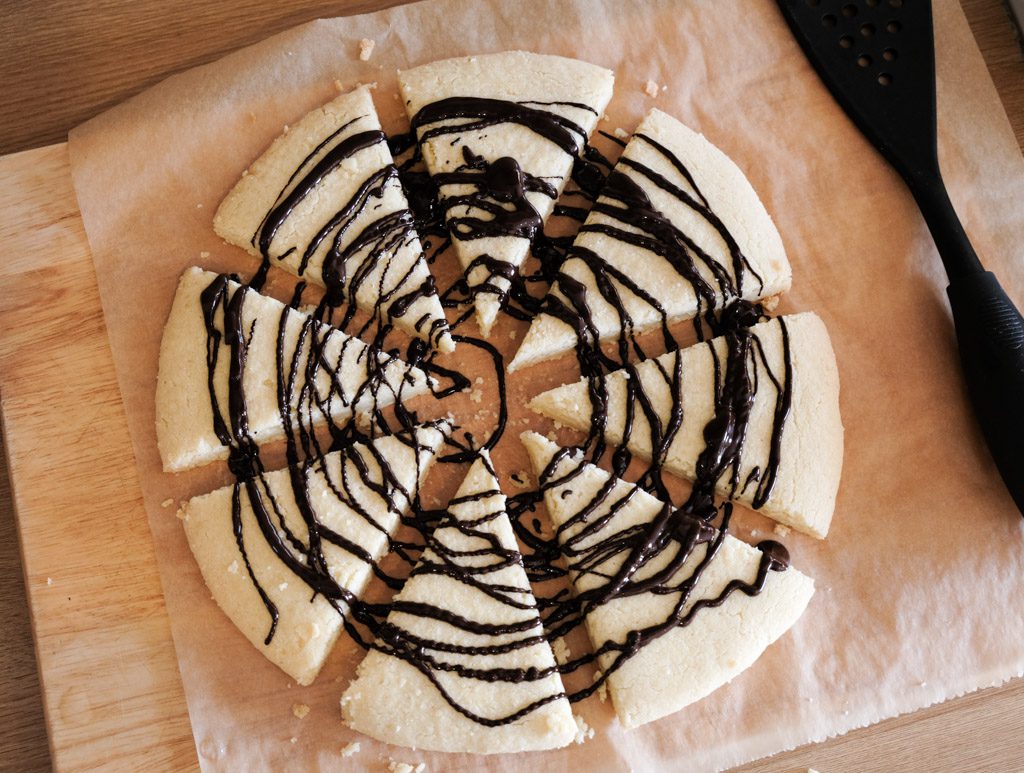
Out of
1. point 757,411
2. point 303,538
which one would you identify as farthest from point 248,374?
point 757,411

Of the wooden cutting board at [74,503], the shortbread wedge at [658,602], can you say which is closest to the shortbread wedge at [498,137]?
the shortbread wedge at [658,602]

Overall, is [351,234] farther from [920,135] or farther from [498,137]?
[920,135]

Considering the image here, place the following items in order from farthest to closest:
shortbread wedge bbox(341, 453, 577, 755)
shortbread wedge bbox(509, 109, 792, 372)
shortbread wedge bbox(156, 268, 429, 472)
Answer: shortbread wedge bbox(509, 109, 792, 372) < shortbread wedge bbox(156, 268, 429, 472) < shortbread wedge bbox(341, 453, 577, 755)

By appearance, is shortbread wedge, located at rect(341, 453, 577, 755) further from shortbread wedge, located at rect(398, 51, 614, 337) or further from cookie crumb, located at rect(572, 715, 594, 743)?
shortbread wedge, located at rect(398, 51, 614, 337)

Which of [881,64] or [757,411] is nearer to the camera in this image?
[757,411]

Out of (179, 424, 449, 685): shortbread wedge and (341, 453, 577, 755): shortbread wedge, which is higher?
(179, 424, 449, 685): shortbread wedge

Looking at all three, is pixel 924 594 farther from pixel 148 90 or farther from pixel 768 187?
pixel 148 90

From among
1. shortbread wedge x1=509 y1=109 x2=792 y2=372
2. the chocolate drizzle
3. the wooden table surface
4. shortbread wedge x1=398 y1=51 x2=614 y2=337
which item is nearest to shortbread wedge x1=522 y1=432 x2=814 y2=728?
the chocolate drizzle

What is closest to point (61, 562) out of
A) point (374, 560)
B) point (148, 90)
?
point (374, 560)

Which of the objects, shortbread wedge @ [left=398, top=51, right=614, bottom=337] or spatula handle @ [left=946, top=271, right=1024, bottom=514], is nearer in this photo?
spatula handle @ [left=946, top=271, right=1024, bottom=514]
